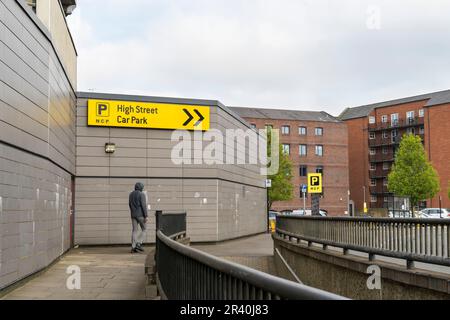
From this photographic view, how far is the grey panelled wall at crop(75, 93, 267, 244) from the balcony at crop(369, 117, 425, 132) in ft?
224

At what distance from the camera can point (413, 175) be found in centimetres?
6550

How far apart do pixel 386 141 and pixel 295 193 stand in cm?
1770

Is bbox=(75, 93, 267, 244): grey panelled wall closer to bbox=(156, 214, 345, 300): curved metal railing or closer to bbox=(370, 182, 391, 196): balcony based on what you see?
bbox=(156, 214, 345, 300): curved metal railing

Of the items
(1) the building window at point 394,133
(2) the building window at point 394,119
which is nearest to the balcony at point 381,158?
(1) the building window at point 394,133

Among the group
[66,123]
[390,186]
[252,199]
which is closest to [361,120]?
[390,186]

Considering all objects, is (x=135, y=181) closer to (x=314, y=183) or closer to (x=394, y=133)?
(x=314, y=183)

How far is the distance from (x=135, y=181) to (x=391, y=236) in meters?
12.7

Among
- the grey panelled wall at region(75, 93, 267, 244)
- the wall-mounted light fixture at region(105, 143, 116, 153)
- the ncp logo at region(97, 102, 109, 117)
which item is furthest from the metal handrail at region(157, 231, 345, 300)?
the ncp logo at region(97, 102, 109, 117)

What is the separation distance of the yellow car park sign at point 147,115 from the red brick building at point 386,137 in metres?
64.0

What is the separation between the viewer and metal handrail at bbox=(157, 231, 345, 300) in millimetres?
2704

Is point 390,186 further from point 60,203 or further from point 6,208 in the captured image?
point 6,208

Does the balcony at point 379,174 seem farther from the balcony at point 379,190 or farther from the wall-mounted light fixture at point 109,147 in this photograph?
the wall-mounted light fixture at point 109,147

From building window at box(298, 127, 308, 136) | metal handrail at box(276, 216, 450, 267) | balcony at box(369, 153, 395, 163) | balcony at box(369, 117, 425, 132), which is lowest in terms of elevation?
metal handrail at box(276, 216, 450, 267)

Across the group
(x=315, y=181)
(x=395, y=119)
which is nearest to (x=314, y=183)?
(x=315, y=181)
